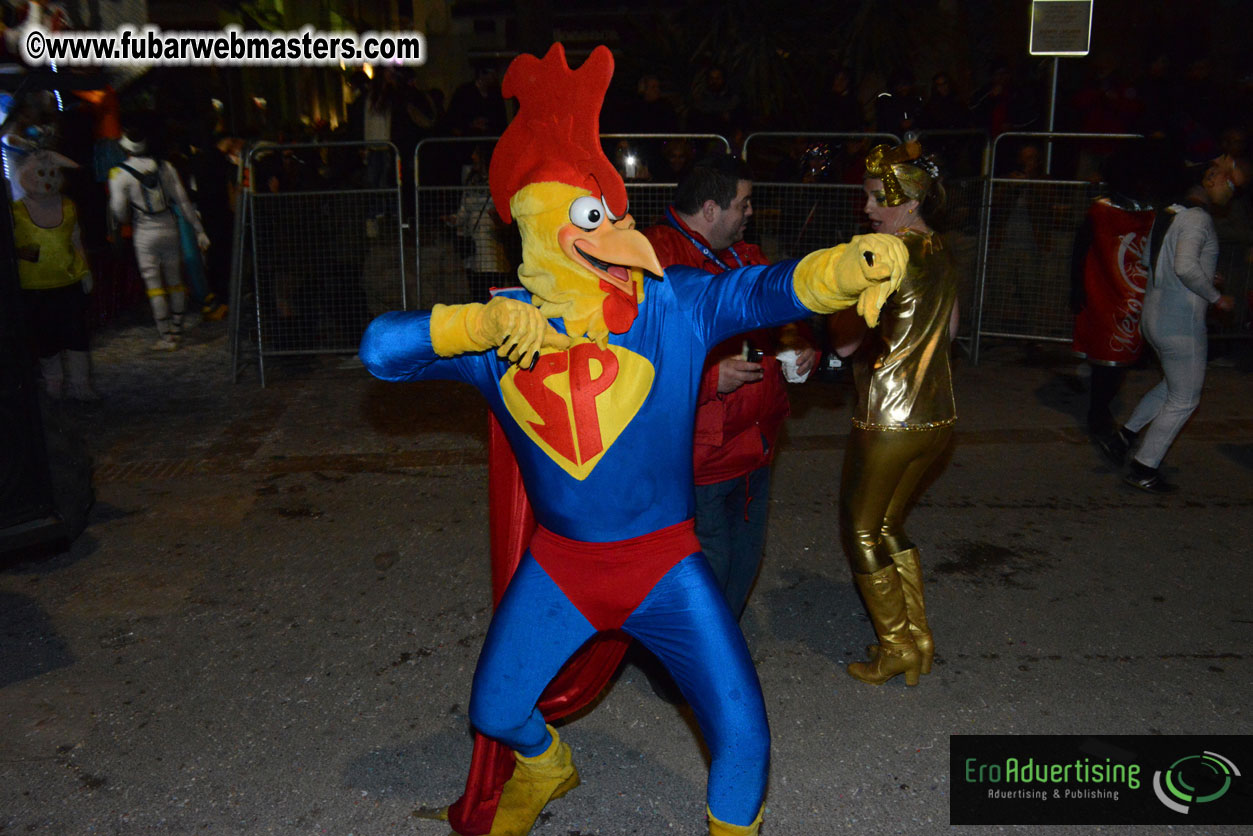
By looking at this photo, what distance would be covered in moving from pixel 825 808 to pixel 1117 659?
5.03ft

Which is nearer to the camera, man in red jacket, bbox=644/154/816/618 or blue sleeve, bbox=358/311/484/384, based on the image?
blue sleeve, bbox=358/311/484/384

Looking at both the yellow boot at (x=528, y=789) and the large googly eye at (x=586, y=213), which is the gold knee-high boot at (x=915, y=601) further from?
the large googly eye at (x=586, y=213)

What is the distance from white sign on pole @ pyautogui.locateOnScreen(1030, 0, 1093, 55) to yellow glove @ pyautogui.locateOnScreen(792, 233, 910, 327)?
8020mm

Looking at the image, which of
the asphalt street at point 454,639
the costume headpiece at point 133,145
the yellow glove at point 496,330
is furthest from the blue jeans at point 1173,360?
the costume headpiece at point 133,145

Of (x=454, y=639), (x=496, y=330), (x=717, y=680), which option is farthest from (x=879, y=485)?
(x=454, y=639)

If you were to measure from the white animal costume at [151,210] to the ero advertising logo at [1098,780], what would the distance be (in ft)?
26.4

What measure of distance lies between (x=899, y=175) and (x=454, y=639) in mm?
2486

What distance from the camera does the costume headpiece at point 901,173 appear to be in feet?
11.0

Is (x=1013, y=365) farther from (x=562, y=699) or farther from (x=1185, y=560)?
(x=562, y=699)


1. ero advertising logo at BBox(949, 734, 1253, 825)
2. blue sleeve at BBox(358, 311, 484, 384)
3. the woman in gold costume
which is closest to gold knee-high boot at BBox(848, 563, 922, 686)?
the woman in gold costume

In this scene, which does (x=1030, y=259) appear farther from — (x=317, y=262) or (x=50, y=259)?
(x=50, y=259)

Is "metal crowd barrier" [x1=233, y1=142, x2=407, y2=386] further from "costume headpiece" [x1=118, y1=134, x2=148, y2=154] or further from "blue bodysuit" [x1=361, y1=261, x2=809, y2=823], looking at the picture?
"blue bodysuit" [x1=361, y1=261, x2=809, y2=823]

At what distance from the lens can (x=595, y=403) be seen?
2.46 metres

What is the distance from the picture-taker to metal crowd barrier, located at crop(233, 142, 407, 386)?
26.8 ft
